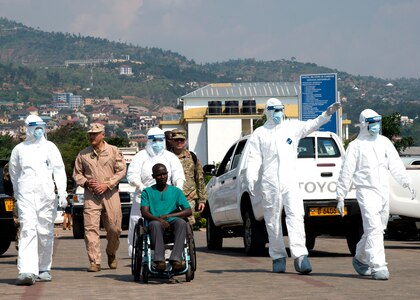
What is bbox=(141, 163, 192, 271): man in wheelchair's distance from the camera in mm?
14711

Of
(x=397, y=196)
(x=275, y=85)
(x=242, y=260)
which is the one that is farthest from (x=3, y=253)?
(x=275, y=85)

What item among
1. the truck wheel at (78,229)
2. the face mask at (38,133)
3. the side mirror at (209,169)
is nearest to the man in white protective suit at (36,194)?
the face mask at (38,133)

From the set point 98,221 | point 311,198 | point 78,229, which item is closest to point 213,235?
point 311,198

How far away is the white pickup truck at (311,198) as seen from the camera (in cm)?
1966

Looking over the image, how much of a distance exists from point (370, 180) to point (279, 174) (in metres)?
1.21

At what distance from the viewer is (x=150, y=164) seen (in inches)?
687

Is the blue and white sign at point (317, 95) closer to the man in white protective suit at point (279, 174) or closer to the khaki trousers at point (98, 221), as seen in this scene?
the khaki trousers at point (98, 221)

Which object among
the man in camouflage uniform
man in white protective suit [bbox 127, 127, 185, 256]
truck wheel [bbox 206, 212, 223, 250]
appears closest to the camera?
man in white protective suit [bbox 127, 127, 185, 256]

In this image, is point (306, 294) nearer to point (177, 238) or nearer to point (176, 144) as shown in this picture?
point (177, 238)

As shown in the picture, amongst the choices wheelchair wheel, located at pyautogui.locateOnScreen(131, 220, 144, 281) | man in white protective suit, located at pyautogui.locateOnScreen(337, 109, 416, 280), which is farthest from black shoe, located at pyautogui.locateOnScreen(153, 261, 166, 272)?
man in white protective suit, located at pyautogui.locateOnScreen(337, 109, 416, 280)

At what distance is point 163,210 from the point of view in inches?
597

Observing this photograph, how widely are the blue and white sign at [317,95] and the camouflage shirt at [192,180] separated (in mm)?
15913

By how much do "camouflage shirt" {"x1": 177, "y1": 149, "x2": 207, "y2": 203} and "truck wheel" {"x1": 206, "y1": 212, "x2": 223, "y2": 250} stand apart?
3975 mm

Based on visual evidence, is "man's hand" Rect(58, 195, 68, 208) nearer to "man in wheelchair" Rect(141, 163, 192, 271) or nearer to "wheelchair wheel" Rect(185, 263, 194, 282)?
"man in wheelchair" Rect(141, 163, 192, 271)
